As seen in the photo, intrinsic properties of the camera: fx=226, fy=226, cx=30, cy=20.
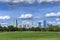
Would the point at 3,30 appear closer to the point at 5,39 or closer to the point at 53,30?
the point at 5,39

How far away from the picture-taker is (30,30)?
1480 centimetres

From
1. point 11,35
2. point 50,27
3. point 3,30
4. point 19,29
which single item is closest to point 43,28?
point 50,27

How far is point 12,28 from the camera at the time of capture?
1509 centimetres

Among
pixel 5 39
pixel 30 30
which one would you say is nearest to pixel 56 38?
pixel 30 30

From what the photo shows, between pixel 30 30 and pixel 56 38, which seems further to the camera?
pixel 56 38

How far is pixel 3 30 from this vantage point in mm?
14703

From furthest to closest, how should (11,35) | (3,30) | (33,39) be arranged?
(11,35), (33,39), (3,30)

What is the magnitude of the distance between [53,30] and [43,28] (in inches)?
30.2

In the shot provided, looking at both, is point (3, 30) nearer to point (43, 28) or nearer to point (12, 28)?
point (12, 28)

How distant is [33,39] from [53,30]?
1.54 m

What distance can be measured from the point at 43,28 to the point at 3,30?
104 inches

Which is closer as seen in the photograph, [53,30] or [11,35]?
[53,30]

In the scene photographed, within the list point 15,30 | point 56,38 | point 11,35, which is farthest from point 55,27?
point 11,35

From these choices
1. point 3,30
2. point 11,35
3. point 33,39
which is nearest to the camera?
point 3,30
